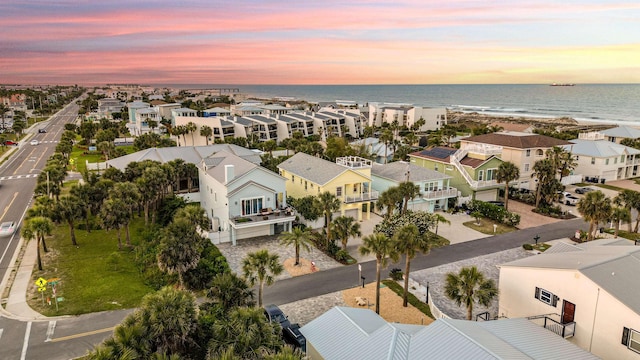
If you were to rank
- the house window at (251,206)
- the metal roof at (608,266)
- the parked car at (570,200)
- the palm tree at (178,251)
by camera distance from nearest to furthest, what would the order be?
the metal roof at (608,266) < the palm tree at (178,251) < the house window at (251,206) < the parked car at (570,200)

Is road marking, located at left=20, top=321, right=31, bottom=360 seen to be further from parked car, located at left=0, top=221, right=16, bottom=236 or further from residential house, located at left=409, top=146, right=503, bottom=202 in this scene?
residential house, located at left=409, top=146, right=503, bottom=202

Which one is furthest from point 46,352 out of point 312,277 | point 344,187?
point 344,187

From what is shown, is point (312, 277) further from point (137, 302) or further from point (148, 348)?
point (148, 348)

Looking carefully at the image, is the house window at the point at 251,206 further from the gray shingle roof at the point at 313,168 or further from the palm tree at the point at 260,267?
the palm tree at the point at 260,267

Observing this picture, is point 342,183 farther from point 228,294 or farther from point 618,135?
point 618,135

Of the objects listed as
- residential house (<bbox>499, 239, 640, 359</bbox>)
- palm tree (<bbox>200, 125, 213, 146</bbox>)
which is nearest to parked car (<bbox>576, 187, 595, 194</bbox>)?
residential house (<bbox>499, 239, 640, 359</bbox>)

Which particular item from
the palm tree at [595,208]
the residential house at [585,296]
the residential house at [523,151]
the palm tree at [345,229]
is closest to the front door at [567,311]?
the residential house at [585,296]
